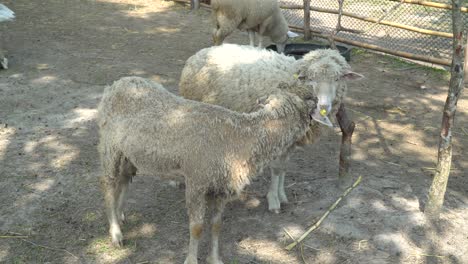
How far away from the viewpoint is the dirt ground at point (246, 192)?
3.64 meters

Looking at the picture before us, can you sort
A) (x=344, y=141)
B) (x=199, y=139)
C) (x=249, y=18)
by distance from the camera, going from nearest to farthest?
(x=199, y=139) → (x=344, y=141) → (x=249, y=18)

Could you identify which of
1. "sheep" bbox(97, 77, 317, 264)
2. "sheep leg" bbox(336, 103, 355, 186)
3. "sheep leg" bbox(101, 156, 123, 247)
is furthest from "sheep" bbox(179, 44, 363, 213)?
"sheep leg" bbox(101, 156, 123, 247)

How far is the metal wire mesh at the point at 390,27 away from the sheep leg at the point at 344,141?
4376 millimetres

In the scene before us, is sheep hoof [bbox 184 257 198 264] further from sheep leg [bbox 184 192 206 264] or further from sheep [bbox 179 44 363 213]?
sheep [bbox 179 44 363 213]

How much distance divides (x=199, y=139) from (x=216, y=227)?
0.65 metres

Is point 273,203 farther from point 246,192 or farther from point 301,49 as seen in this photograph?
point 301,49

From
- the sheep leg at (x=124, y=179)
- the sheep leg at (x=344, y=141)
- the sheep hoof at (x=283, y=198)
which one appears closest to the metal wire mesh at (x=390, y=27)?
the sheep leg at (x=344, y=141)

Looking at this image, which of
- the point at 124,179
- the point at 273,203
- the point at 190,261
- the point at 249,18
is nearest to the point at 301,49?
the point at 249,18

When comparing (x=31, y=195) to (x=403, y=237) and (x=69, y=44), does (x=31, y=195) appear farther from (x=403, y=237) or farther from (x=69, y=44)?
(x=69, y=44)

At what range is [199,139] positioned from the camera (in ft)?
10.2

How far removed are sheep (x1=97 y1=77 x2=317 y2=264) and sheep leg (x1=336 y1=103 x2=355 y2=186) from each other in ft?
3.45

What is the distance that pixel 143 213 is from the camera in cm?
411

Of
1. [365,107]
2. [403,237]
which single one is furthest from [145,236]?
[365,107]

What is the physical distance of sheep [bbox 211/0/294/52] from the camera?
7.52m
